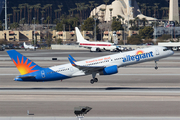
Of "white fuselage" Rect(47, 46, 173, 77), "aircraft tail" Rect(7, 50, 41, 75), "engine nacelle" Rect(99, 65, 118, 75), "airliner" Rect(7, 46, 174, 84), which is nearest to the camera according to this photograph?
"aircraft tail" Rect(7, 50, 41, 75)

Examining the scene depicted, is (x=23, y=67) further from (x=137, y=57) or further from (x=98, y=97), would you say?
(x=137, y=57)

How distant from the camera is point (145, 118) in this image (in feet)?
93.5

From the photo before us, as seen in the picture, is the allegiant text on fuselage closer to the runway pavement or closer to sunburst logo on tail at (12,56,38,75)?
the runway pavement

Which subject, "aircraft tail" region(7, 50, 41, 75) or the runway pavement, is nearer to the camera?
the runway pavement

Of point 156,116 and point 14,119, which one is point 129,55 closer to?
point 156,116

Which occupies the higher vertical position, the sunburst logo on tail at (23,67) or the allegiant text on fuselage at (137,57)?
the allegiant text on fuselage at (137,57)

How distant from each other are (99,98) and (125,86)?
10.2m

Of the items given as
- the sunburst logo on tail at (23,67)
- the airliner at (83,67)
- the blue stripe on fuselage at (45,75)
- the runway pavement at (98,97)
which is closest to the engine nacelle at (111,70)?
the airliner at (83,67)

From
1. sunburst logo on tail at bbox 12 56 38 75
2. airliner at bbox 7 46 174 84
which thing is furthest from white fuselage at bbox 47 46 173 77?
sunburst logo on tail at bbox 12 56 38 75

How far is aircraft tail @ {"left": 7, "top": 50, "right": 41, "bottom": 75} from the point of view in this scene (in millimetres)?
40688

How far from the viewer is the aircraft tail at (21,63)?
4069cm

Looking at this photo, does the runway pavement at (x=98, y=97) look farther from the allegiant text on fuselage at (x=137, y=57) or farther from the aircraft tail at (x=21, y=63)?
the allegiant text on fuselage at (x=137, y=57)

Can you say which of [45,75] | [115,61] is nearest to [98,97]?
[115,61]

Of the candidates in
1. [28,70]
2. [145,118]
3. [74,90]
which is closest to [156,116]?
[145,118]
